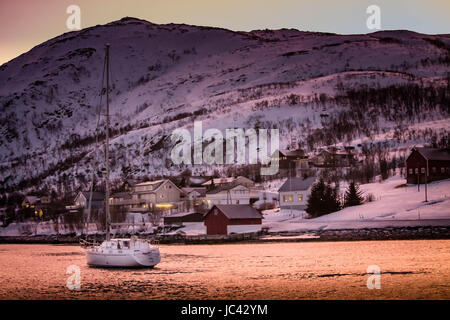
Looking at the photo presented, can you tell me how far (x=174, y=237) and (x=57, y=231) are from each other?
133 feet

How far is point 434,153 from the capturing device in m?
117

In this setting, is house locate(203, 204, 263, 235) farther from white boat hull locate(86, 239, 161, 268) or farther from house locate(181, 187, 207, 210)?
white boat hull locate(86, 239, 161, 268)

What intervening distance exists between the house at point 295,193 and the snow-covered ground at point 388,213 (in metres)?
7.39

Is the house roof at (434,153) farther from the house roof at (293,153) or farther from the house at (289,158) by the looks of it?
the house roof at (293,153)

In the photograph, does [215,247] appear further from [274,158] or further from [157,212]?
[274,158]

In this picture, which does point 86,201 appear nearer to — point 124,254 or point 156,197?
point 156,197

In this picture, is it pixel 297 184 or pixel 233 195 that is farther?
pixel 233 195

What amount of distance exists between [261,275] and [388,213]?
1798 inches

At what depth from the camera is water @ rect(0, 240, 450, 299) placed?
141 feet

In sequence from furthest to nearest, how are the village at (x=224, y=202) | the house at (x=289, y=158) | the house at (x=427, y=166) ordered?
the house at (x=289, y=158)
the house at (x=427, y=166)
the village at (x=224, y=202)

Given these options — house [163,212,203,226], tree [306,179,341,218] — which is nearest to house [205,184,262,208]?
house [163,212,203,226]

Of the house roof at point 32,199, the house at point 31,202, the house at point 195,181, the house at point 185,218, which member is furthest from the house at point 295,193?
the house roof at point 32,199

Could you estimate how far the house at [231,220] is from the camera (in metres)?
105

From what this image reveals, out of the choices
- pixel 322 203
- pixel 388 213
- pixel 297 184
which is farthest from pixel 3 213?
pixel 388 213
